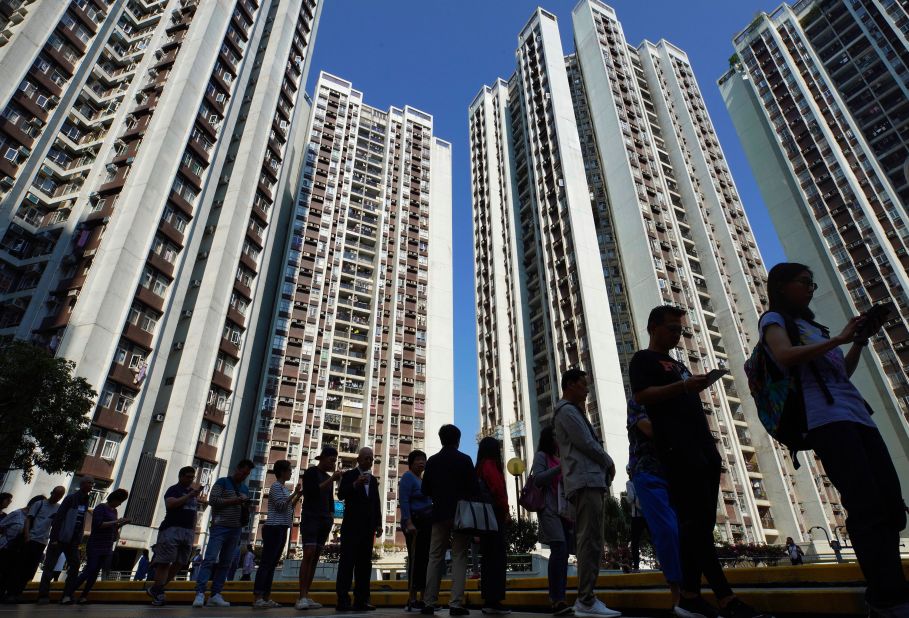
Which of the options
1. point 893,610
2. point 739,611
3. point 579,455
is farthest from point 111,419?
point 893,610

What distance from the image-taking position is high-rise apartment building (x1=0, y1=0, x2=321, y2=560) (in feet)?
96.9

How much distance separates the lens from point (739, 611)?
3.12m

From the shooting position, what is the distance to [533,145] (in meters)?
59.7

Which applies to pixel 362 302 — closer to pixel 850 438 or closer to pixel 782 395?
pixel 782 395

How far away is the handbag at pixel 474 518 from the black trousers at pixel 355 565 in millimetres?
1614

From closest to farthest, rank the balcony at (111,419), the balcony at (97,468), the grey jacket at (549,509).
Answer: the grey jacket at (549,509) → the balcony at (97,468) → the balcony at (111,419)

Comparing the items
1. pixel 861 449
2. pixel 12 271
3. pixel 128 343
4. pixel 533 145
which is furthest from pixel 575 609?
pixel 533 145

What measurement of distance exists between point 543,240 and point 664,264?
1171 cm

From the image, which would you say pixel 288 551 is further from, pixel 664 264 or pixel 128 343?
pixel 664 264

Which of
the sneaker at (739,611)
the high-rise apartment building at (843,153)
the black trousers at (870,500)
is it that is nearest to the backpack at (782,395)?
the black trousers at (870,500)

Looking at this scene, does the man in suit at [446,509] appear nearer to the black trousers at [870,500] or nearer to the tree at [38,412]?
the black trousers at [870,500]

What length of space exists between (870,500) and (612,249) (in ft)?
181

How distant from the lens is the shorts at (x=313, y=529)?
6727 mm

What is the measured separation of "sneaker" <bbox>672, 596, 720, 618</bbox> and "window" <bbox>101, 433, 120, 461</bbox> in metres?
31.7
